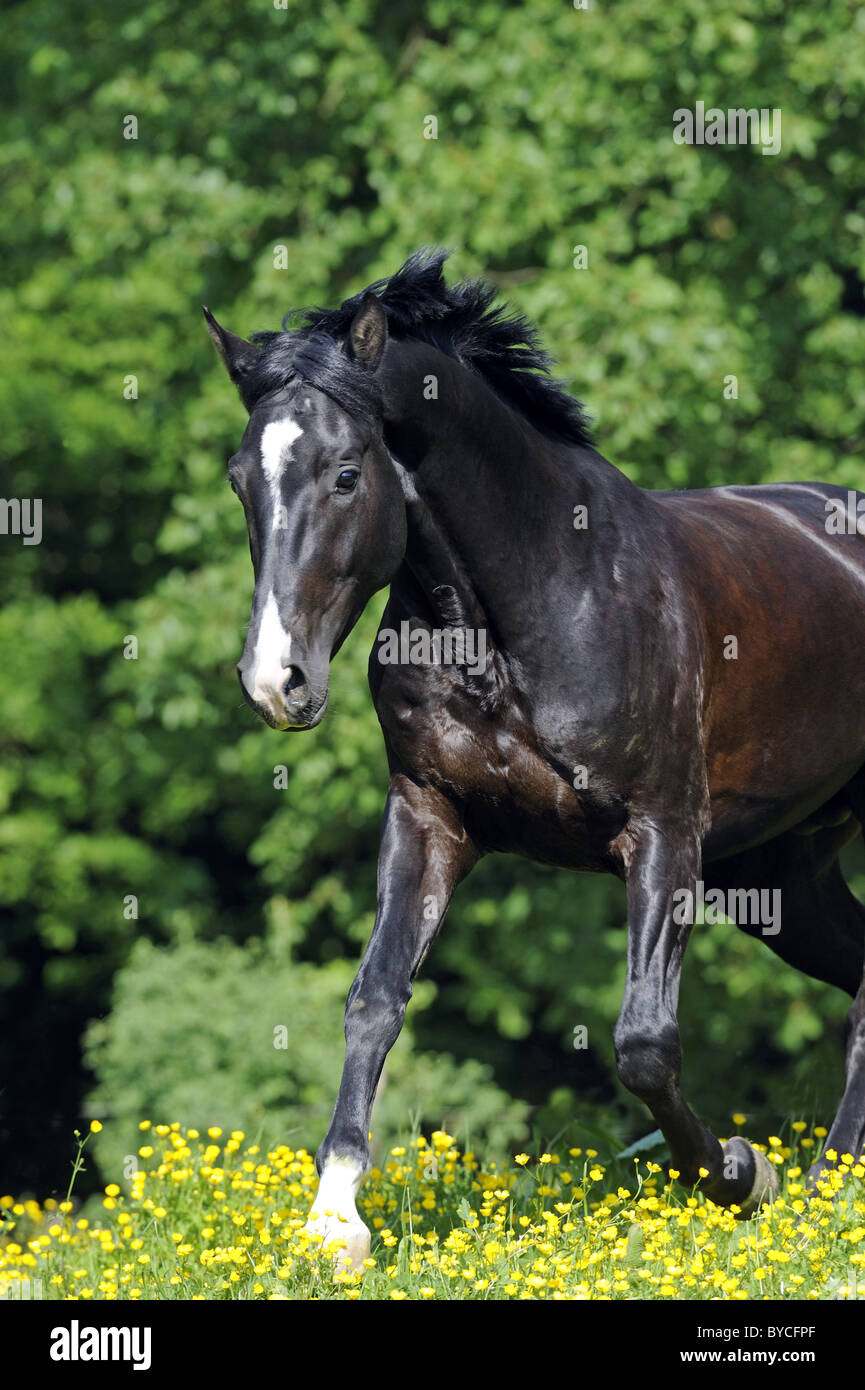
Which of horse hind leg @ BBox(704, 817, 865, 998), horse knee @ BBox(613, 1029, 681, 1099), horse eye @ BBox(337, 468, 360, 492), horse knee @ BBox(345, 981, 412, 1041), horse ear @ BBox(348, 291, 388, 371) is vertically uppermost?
horse ear @ BBox(348, 291, 388, 371)

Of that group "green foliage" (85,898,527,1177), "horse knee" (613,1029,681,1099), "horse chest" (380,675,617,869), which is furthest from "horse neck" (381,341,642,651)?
"green foliage" (85,898,527,1177)

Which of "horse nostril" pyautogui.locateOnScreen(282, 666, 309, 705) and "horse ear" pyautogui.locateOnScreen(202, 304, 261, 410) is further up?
"horse ear" pyautogui.locateOnScreen(202, 304, 261, 410)

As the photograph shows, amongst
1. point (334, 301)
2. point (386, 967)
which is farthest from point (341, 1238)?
point (334, 301)

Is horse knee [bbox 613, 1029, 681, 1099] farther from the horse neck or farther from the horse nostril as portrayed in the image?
the horse nostril

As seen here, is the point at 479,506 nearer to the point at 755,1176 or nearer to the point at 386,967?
the point at 386,967

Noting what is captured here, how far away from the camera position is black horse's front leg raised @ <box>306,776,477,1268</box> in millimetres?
4344

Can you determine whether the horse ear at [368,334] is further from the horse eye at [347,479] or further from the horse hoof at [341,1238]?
the horse hoof at [341,1238]

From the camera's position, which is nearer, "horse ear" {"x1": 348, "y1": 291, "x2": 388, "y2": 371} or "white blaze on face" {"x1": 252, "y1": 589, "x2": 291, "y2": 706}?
"white blaze on face" {"x1": 252, "y1": 589, "x2": 291, "y2": 706}

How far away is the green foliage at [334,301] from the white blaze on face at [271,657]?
5962 millimetres

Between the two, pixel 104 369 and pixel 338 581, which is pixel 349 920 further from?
pixel 338 581

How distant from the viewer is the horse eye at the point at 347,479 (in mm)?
4207

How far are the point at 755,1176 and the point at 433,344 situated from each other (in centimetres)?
254

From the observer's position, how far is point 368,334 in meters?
4.36

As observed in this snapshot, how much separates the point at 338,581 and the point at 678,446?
330 inches
